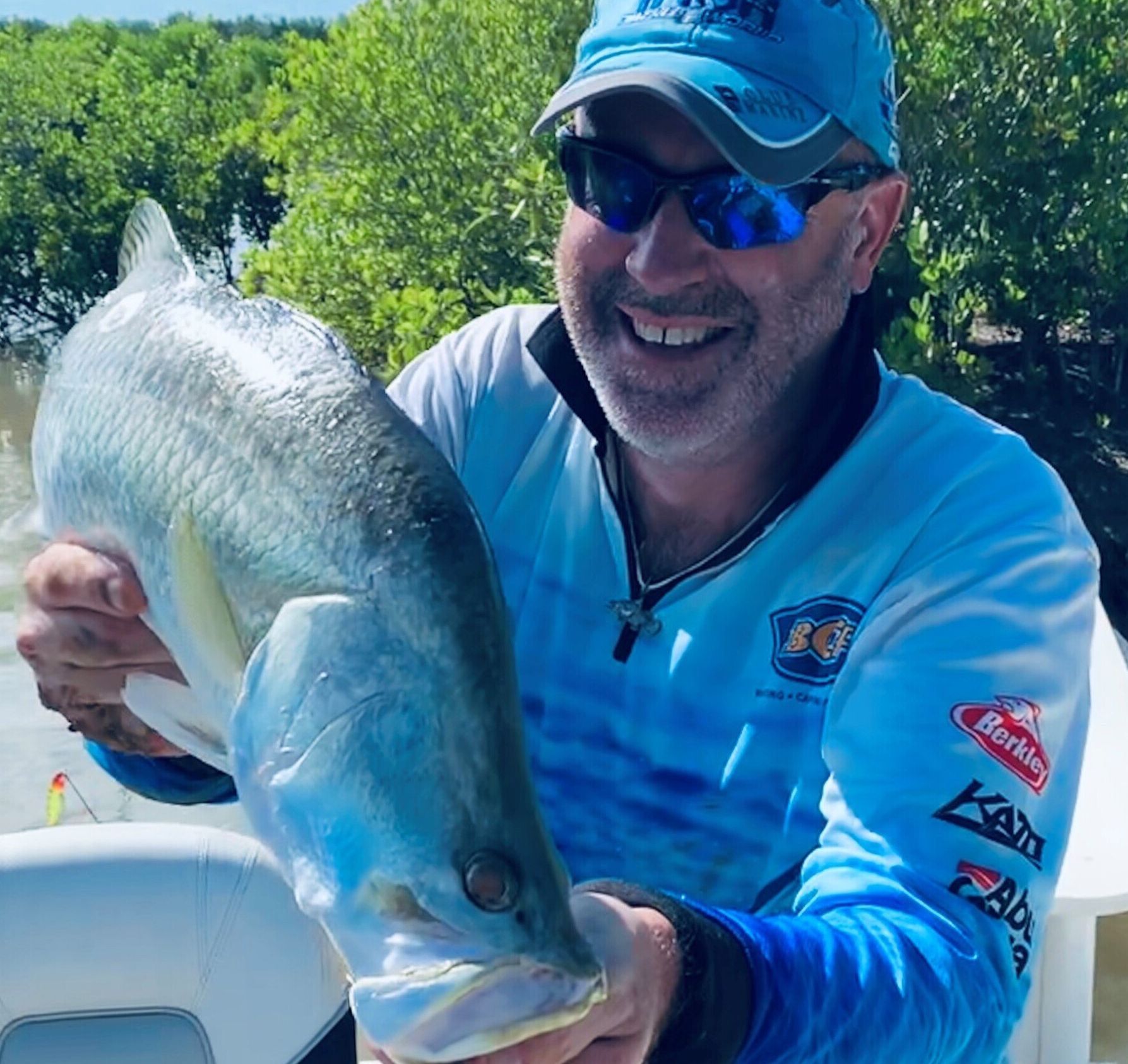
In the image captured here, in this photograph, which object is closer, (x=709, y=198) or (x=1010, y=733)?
(x=1010, y=733)

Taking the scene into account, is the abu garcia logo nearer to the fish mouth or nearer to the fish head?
the fish head

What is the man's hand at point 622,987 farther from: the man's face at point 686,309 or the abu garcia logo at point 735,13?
the abu garcia logo at point 735,13

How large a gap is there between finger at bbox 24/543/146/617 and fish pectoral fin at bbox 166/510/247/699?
0.42 ft

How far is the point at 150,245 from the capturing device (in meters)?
1.85

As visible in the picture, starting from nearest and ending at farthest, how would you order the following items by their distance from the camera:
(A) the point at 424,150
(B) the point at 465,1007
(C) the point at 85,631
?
1. (B) the point at 465,1007
2. (C) the point at 85,631
3. (A) the point at 424,150

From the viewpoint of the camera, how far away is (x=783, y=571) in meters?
1.93

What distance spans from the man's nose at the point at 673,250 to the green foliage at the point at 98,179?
1749 centimetres

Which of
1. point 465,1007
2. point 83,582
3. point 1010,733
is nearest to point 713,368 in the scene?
point 1010,733

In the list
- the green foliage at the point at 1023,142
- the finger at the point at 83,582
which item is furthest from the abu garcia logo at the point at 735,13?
the green foliage at the point at 1023,142

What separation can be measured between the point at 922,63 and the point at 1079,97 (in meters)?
1.13

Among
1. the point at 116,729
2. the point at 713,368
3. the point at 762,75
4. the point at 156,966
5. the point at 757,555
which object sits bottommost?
the point at 156,966

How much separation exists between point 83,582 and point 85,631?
0.08 m

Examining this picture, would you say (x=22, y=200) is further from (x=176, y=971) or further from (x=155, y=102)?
(x=176, y=971)

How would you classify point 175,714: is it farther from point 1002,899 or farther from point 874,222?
point 874,222
